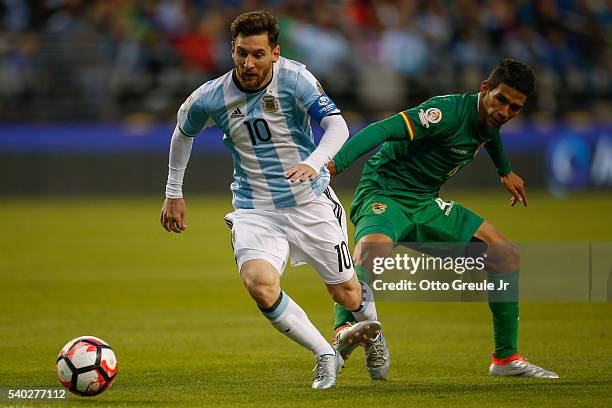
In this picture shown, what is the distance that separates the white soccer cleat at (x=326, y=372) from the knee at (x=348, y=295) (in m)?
0.40

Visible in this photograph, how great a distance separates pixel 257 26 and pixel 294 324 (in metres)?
1.68

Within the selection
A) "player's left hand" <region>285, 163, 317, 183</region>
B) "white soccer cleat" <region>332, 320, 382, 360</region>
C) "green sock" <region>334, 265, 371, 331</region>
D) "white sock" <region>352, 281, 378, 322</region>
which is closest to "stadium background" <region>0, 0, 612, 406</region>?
"green sock" <region>334, 265, 371, 331</region>

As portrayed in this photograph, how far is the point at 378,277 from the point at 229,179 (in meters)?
13.6

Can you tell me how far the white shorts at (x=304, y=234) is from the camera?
6570 millimetres

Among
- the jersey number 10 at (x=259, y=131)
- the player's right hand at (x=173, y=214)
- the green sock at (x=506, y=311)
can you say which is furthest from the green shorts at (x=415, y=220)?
the player's right hand at (x=173, y=214)

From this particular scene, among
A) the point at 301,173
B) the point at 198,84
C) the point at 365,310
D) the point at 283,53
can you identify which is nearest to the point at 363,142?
the point at 301,173

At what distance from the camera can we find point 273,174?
6.61 meters

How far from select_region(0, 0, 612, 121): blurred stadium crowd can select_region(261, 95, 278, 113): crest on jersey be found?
14.1 meters

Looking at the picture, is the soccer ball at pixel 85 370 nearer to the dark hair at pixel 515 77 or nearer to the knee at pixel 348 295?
the knee at pixel 348 295

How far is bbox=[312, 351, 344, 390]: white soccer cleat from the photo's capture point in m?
6.47

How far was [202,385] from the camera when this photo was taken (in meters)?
6.70

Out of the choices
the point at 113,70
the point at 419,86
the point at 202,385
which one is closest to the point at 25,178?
the point at 113,70

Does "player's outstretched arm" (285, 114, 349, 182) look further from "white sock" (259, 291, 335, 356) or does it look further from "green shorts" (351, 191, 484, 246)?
"green shorts" (351, 191, 484, 246)

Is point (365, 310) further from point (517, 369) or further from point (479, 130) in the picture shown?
point (479, 130)
